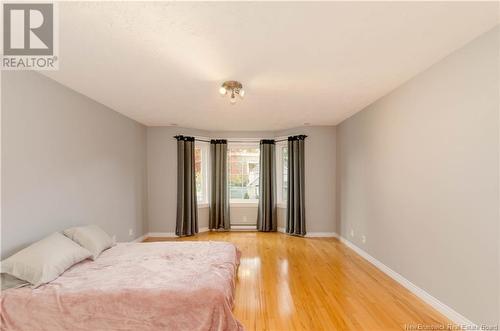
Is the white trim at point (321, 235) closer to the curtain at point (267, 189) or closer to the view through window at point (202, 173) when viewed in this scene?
the curtain at point (267, 189)

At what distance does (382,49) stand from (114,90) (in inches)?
117

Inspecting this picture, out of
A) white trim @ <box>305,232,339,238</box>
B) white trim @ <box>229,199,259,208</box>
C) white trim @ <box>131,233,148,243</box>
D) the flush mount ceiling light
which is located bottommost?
white trim @ <box>305,232,339,238</box>

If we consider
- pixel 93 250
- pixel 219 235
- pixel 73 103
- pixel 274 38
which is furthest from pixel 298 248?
pixel 73 103

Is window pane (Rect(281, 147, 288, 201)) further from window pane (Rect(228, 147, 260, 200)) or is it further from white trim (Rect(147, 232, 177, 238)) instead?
white trim (Rect(147, 232, 177, 238))

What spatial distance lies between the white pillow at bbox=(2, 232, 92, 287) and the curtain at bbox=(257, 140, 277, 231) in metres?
3.74

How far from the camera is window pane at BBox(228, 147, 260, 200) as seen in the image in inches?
229

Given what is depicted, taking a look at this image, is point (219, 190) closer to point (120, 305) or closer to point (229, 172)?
point (229, 172)

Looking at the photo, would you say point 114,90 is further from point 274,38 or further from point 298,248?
point 298,248

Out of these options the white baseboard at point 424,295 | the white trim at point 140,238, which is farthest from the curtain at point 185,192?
the white baseboard at point 424,295

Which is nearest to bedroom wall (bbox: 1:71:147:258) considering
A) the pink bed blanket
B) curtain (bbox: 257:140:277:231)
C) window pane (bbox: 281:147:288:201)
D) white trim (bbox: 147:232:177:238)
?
the pink bed blanket

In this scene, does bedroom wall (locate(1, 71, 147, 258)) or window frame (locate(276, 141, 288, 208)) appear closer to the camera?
bedroom wall (locate(1, 71, 147, 258))

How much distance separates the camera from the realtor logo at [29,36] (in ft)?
5.07

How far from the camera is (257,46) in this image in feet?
6.39

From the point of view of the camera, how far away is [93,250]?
2.55 metres
